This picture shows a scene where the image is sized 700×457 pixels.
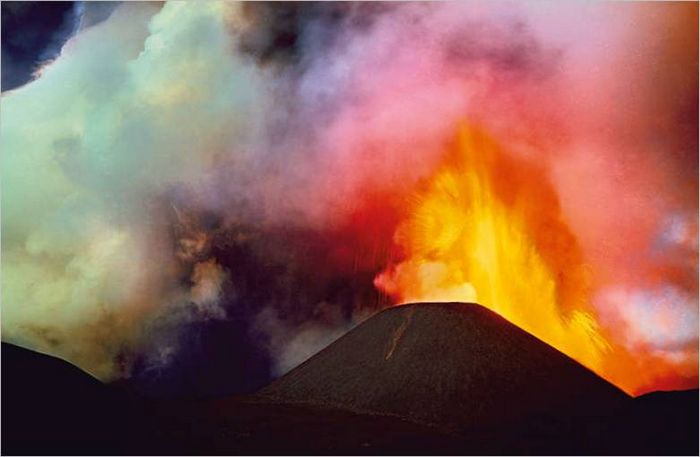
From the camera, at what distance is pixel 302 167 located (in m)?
11.6

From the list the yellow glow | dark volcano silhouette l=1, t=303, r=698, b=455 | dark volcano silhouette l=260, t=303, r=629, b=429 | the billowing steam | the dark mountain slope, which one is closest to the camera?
the dark mountain slope

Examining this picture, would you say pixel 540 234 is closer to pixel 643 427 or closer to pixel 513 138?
pixel 513 138

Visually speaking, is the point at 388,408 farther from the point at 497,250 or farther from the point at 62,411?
the point at 62,411

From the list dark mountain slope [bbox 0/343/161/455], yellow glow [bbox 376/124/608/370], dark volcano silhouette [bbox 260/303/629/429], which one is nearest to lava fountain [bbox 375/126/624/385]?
yellow glow [bbox 376/124/608/370]

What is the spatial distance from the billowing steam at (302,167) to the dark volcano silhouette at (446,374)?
1.31ft

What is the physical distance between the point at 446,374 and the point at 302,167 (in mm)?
3807

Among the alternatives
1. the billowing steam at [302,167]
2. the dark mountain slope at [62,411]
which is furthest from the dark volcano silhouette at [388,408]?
the billowing steam at [302,167]

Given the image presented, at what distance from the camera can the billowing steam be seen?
11250mm

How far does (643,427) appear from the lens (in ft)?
35.2

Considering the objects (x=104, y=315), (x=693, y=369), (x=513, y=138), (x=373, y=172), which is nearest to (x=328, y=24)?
(x=373, y=172)

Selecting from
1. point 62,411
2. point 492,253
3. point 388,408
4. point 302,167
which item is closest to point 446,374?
point 388,408

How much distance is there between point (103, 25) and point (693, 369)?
980 centimetres

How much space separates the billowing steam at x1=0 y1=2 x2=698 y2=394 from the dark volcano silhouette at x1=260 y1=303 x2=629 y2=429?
40 centimetres

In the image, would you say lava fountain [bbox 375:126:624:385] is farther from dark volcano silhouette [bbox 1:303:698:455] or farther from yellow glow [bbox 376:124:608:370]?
dark volcano silhouette [bbox 1:303:698:455]
